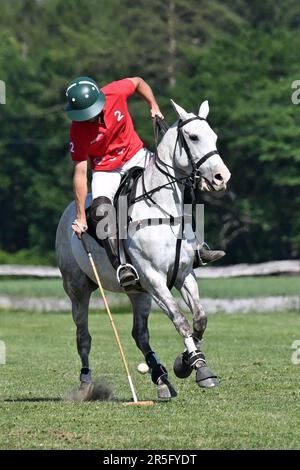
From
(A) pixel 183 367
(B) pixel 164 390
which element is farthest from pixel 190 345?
(B) pixel 164 390

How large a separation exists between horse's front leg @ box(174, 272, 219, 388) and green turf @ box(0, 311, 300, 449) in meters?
0.25

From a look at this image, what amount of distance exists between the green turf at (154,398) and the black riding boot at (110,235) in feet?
3.97

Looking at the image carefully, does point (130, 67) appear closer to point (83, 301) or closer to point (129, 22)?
point (129, 22)

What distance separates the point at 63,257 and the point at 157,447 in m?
4.80

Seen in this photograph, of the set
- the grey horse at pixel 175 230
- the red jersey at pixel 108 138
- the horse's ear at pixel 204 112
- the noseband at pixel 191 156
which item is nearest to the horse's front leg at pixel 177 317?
the grey horse at pixel 175 230

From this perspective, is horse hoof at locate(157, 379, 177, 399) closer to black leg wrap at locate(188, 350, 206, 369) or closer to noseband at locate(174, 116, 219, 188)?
black leg wrap at locate(188, 350, 206, 369)

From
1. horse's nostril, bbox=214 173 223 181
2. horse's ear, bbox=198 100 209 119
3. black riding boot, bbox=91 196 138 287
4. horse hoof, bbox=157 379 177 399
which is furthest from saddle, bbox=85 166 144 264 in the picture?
horse hoof, bbox=157 379 177 399

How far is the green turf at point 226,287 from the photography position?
1225 inches

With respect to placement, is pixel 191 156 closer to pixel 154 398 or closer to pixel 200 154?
pixel 200 154

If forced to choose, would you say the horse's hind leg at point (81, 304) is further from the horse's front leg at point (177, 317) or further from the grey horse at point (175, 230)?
the horse's front leg at point (177, 317)

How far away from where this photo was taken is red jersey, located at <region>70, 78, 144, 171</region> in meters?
12.3

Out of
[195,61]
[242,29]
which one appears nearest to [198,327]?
[195,61]

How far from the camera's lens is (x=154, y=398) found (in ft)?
41.5

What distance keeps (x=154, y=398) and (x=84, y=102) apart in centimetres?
301
